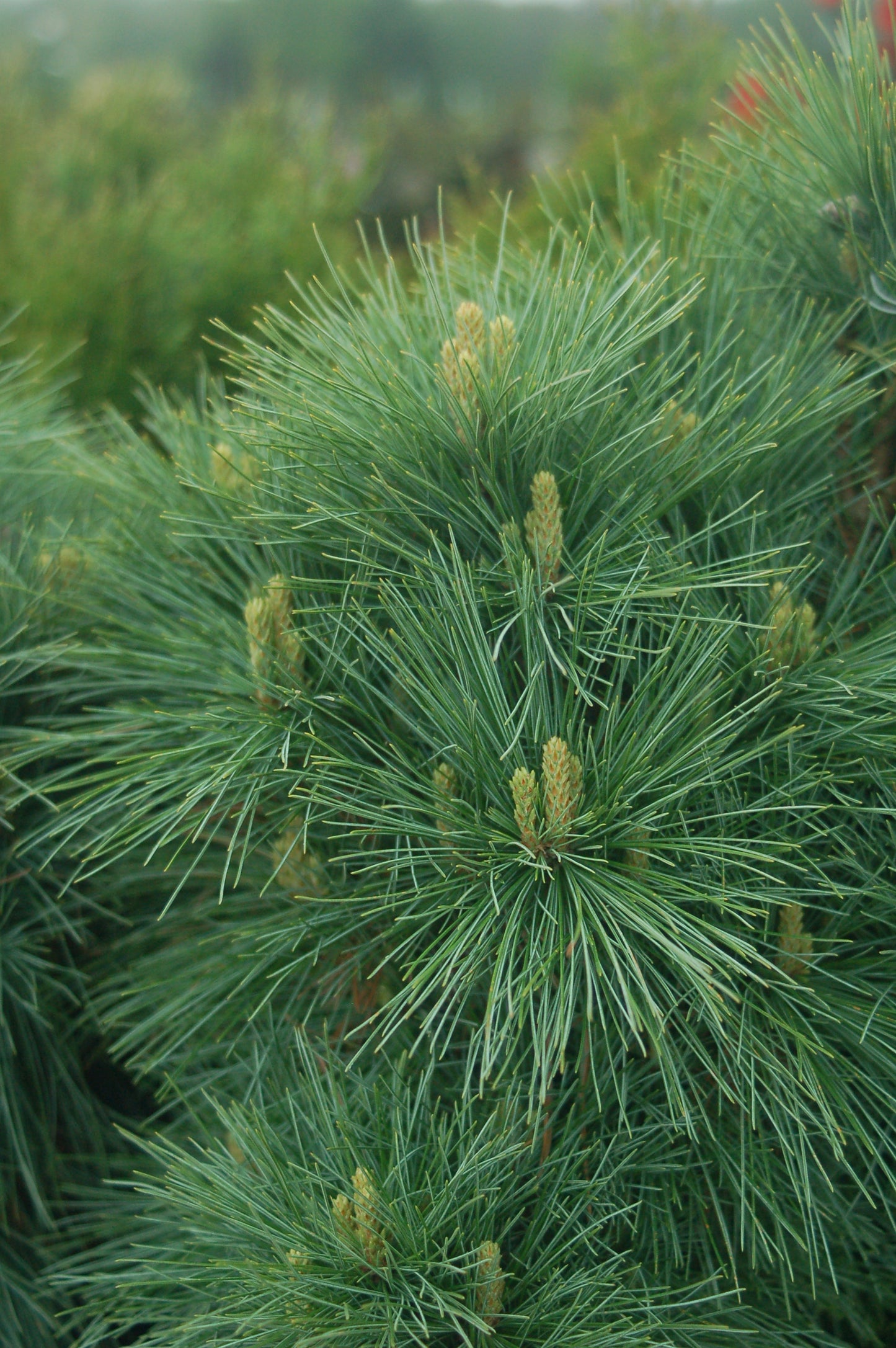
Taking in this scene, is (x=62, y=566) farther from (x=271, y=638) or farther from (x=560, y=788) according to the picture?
(x=560, y=788)

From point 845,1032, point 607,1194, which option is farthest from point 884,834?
point 607,1194

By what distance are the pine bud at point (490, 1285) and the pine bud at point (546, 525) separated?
0.30 m

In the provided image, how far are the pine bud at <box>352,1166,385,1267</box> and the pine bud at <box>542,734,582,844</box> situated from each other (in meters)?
0.17

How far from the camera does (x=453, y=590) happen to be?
0.51 metres

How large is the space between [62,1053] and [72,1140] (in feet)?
0.22

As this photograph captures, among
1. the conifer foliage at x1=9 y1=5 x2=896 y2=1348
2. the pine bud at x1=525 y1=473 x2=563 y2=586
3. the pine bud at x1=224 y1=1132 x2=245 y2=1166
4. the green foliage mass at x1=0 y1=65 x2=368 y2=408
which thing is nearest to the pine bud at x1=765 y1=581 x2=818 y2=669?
the conifer foliage at x1=9 y1=5 x2=896 y2=1348

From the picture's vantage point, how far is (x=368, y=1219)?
448 millimetres

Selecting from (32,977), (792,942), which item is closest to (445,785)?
(792,942)

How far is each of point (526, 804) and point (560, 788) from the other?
0.05ft

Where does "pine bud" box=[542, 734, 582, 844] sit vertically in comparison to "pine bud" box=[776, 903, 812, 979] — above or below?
above

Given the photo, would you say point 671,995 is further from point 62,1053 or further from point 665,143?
point 665,143

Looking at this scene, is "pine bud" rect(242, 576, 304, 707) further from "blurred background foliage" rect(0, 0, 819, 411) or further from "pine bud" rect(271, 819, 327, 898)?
"blurred background foliage" rect(0, 0, 819, 411)

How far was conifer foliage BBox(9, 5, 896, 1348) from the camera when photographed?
454mm

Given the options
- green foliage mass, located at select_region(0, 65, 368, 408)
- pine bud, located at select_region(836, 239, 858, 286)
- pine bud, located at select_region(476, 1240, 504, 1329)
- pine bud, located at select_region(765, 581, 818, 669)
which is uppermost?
green foliage mass, located at select_region(0, 65, 368, 408)
